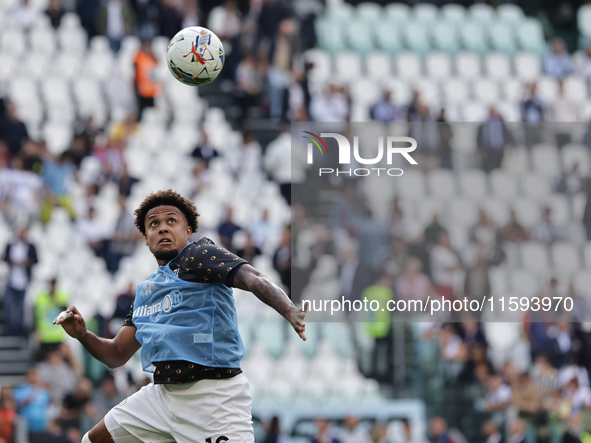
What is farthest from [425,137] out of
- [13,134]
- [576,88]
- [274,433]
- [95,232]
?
[13,134]

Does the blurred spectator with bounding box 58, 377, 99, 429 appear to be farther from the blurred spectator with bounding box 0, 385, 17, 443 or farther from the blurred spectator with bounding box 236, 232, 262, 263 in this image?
the blurred spectator with bounding box 236, 232, 262, 263

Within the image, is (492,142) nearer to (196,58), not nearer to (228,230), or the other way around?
(228,230)

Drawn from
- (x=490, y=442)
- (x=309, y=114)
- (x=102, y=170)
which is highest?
(x=309, y=114)

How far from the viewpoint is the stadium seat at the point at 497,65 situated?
66.6 feet

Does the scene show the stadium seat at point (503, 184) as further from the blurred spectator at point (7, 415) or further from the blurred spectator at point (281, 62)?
the blurred spectator at point (7, 415)

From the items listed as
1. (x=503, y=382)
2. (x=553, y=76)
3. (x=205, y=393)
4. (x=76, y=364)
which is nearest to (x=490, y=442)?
(x=503, y=382)

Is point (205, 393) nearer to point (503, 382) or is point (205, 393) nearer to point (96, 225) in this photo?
point (503, 382)

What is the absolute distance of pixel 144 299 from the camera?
20.3ft

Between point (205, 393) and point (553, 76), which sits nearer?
point (205, 393)

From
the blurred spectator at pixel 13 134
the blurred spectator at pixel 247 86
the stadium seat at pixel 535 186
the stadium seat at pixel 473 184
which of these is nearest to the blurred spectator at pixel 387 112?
the blurred spectator at pixel 247 86

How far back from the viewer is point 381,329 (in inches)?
551

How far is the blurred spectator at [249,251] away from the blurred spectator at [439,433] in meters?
3.62

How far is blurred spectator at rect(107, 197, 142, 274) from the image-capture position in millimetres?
15055

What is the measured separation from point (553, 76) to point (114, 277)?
9.67 metres
